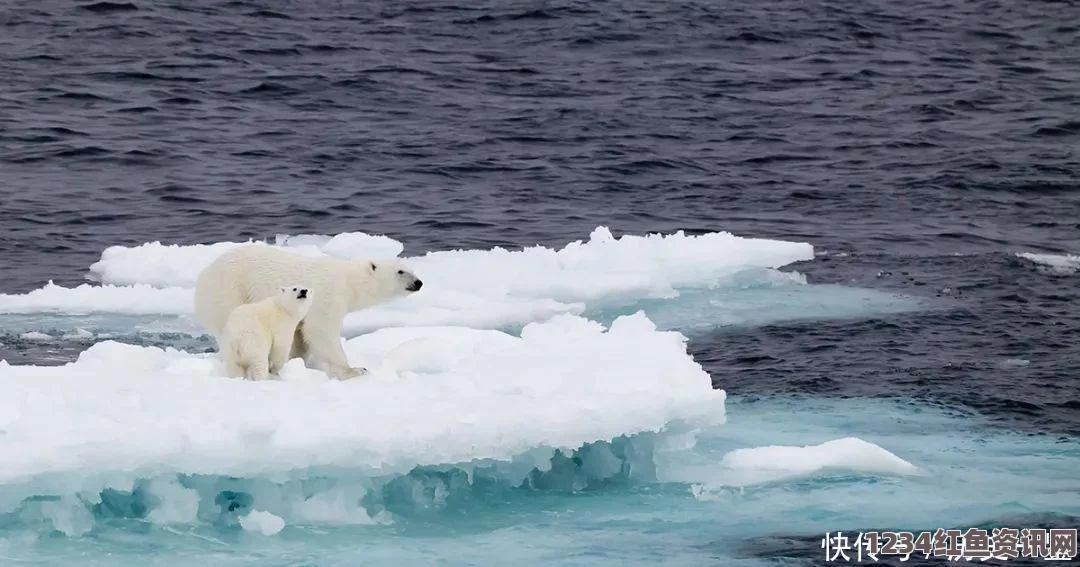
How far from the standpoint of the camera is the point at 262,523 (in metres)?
6.30

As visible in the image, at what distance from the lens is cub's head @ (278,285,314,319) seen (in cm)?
710

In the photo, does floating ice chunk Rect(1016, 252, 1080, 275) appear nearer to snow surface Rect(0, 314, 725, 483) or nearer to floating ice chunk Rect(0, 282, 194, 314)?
snow surface Rect(0, 314, 725, 483)

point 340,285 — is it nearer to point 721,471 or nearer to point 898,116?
point 721,471

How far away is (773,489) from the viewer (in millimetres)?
7633

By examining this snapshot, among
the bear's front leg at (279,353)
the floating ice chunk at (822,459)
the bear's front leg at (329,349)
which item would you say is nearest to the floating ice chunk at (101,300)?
the bear's front leg at (329,349)

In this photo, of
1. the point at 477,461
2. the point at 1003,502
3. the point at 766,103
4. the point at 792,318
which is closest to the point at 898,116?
the point at 766,103

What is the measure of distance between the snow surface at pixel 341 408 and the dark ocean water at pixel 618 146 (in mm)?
2875

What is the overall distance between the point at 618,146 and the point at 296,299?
12037mm

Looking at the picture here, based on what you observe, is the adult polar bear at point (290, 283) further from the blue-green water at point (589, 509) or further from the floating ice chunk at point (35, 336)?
the floating ice chunk at point (35, 336)

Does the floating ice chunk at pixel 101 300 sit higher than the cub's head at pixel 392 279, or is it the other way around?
the floating ice chunk at pixel 101 300

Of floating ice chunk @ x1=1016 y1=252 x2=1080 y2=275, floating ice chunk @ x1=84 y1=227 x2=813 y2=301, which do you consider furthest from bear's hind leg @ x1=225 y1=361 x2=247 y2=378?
floating ice chunk @ x1=1016 y1=252 x2=1080 y2=275

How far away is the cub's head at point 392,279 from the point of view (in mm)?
8109

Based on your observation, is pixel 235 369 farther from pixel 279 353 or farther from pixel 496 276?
pixel 496 276

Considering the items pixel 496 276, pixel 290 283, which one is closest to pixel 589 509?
pixel 290 283
